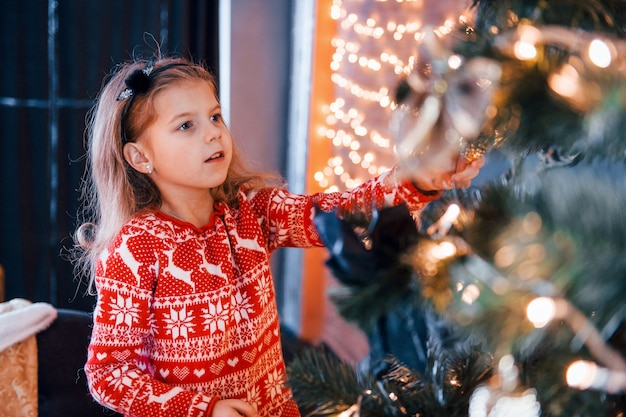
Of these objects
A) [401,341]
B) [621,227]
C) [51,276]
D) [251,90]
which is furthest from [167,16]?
[621,227]

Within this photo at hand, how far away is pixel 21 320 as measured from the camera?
1452mm

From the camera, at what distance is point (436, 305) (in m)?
0.47

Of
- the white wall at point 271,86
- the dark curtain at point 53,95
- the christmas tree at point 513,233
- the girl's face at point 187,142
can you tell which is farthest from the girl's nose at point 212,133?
the white wall at point 271,86

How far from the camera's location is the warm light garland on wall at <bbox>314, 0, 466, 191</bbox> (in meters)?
2.44

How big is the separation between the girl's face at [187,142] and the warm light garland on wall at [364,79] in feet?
3.71

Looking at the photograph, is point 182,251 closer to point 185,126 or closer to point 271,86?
point 185,126

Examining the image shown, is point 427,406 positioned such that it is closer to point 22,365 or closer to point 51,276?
point 22,365

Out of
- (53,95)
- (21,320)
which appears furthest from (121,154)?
(53,95)

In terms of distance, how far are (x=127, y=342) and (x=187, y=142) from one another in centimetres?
39

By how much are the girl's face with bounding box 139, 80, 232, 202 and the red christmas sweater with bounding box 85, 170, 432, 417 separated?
0.29ft

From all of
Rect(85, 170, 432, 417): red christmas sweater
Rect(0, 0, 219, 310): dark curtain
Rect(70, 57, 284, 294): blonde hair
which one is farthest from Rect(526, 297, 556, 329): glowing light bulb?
Rect(0, 0, 219, 310): dark curtain

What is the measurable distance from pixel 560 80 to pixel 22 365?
144 centimetres

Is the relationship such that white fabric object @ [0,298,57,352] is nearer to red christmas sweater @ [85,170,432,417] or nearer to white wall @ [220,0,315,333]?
red christmas sweater @ [85,170,432,417]

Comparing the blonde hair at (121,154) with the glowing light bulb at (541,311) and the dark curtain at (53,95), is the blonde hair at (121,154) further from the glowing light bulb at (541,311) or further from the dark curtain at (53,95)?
the dark curtain at (53,95)
